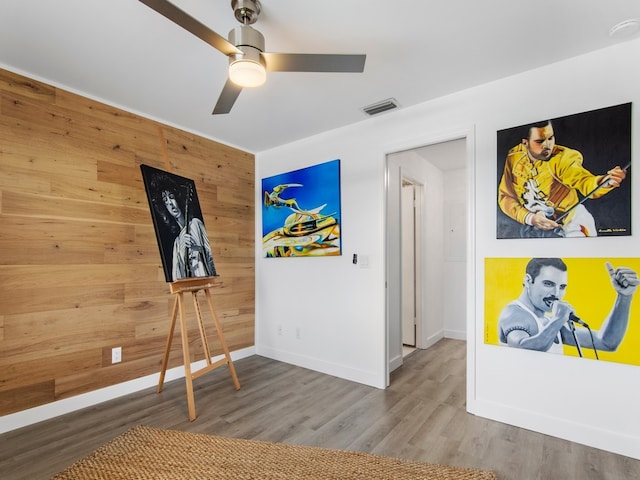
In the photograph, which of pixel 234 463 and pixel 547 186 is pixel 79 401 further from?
pixel 547 186

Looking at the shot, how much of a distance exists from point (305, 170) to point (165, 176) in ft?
4.76

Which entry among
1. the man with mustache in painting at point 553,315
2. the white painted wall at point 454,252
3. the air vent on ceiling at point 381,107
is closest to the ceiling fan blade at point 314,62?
the air vent on ceiling at point 381,107

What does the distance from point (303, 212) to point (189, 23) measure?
2.33 meters

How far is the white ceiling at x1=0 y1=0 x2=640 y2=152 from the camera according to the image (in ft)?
5.91

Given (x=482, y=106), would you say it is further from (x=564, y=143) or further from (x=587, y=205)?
(x=587, y=205)

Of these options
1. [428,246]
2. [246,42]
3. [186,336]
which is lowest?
[186,336]

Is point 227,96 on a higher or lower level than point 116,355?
higher

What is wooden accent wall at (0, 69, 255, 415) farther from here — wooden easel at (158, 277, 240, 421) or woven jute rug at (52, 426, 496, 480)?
woven jute rug at (52, 426, 496, 480)

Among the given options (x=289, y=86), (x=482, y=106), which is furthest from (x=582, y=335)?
(x=289, y=86)

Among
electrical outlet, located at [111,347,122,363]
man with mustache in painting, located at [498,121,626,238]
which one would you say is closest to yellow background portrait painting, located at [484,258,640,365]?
man with mustache in painting, located at [498,121,626,238]

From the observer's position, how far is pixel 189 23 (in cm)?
149

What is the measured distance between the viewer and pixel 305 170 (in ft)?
12.1

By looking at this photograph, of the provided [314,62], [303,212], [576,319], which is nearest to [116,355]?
[303,212]

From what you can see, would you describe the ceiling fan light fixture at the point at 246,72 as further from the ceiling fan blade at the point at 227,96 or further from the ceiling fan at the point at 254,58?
the ceiling fan blade at the point at 227,96
